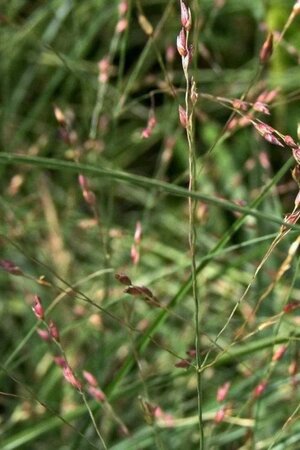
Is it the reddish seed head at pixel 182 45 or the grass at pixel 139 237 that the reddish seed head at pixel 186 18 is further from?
the grass at pixel 139 237

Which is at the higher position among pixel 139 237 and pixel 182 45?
pixel 182 45

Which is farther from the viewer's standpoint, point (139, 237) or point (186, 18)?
point (139, 237)

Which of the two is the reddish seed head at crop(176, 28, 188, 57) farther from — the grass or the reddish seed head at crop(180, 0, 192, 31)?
the grass

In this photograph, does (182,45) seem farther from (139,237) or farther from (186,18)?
(139,237)

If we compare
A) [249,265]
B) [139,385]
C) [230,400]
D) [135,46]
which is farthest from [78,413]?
[135,46]

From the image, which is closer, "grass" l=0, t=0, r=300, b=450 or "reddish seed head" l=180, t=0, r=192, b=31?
"reddish seed head" l=180, t=0, r=192, b=31

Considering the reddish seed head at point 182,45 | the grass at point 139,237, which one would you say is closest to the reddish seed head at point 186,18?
the reddish seed head at point 182,45

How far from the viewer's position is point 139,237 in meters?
1.16

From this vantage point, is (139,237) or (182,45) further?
(139,237)

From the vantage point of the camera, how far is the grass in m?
1.30

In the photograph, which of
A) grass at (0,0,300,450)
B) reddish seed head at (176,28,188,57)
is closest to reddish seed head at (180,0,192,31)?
reddish seed head at (176,28,188,57)

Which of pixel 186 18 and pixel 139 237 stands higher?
pixel 186 18

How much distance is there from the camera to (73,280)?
1.81 m

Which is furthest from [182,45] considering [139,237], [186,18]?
[139,237]
